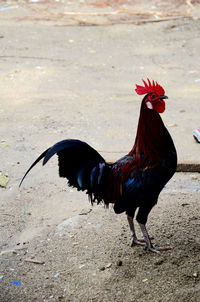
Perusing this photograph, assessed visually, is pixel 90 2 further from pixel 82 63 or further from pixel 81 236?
pixel 81 236

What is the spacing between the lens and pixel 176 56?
8828 millimetres

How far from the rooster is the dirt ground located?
0.41 meters

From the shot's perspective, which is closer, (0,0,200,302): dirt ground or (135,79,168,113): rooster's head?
(135,79,168,113): rooster's head

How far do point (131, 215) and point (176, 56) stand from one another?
225 inches

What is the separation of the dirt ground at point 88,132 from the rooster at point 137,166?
16.2 inches

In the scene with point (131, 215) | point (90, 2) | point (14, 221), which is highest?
point (90, 2)

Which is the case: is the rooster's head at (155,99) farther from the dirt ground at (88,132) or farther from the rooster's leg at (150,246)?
the dirt ground at (88,132)

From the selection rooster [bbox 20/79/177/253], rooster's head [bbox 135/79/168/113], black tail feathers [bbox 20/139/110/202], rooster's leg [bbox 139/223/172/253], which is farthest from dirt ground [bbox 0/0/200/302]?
rooster's head [bbox 135/79/168/113]

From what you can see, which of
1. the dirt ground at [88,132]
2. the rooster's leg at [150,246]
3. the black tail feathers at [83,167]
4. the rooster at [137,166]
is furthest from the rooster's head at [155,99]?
the dirt ground at [88,132]

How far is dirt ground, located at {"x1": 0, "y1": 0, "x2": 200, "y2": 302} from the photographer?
141 inches

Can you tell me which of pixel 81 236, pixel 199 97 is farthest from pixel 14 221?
pixel 199 97

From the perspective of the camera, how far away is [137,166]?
3537 millimetres

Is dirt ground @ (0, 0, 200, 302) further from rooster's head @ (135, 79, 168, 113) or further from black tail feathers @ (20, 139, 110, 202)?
rooster's head @ (135, 79, 168, 113)

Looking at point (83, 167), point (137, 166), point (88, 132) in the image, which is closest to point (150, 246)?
point (137, 166)
